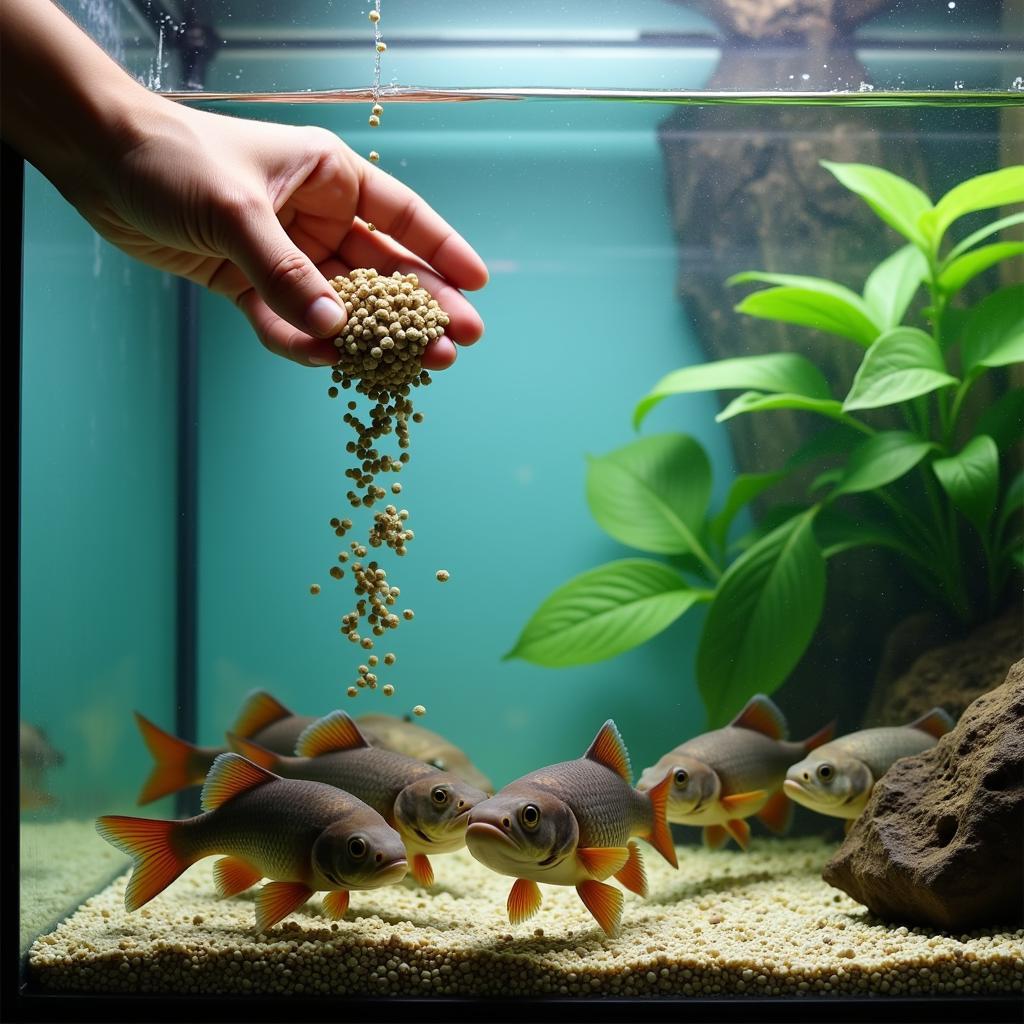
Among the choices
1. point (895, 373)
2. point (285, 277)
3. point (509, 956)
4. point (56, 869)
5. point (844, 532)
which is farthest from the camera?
point (844, 532)

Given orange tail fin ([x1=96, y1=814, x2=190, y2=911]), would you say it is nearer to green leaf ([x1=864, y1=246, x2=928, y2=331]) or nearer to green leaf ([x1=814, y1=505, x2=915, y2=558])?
green leaf ([x1=814, y1=505, x2=915, y2=558])

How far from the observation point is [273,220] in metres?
1.80

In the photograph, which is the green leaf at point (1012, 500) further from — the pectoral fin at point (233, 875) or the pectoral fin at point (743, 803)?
the pectoral fin at point (233, 875)

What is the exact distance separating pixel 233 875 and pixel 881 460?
219cm

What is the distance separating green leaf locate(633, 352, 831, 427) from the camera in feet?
9.98

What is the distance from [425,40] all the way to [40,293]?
4.06 feet

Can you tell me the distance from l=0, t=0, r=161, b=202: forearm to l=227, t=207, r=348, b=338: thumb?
354 millimetres

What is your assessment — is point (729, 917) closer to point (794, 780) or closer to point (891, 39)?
point (794, 780)

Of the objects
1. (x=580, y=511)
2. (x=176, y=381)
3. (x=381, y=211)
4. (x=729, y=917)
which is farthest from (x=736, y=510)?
(x=176, y=381)

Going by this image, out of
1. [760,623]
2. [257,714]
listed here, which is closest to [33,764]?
[257,714]

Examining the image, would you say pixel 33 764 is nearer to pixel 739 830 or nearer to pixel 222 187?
pixel 222 187

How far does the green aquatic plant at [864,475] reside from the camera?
9.30ft

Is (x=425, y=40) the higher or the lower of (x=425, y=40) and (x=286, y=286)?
the higher

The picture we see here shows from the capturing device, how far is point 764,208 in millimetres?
3102
